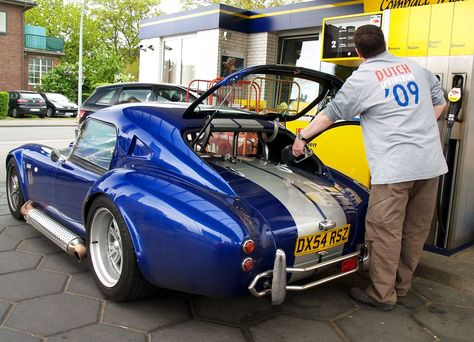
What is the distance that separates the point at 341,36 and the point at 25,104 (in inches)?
849

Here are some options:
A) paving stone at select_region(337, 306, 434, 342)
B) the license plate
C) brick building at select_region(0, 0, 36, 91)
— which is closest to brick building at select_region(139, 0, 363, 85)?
the license plate

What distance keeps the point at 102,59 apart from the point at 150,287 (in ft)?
109

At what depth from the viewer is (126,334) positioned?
2.80 m

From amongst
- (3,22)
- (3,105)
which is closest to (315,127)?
(3,105)

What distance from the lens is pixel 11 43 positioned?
33.4 metres

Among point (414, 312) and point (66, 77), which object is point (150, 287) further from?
point (66, 77)

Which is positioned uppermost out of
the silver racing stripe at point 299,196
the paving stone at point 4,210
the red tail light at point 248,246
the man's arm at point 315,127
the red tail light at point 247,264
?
the man's arm at point 315,127

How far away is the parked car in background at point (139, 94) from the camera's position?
9.43 metres

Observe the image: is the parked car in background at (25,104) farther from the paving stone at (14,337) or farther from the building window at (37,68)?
the paving stone at (14,337)

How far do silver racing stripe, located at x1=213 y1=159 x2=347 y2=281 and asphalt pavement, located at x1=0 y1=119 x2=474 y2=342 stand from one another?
1.32 ft

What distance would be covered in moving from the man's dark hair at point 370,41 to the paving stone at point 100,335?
7.75ft

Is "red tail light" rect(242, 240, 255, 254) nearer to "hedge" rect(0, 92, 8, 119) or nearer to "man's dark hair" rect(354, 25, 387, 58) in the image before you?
"man's dark hair" rect(354, 25, 387, 58)

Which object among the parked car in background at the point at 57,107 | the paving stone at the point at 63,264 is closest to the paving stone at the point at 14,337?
the paving stone at the point at 63,264

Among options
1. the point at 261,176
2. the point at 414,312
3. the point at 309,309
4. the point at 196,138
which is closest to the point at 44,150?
the point at 196,138
